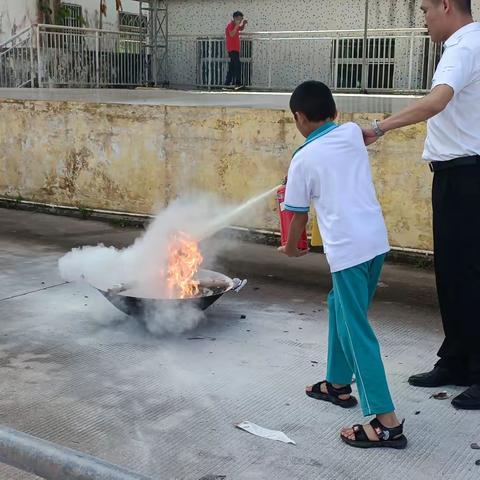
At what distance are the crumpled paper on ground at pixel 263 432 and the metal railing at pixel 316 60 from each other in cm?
1369

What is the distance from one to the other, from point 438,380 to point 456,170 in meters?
1.22

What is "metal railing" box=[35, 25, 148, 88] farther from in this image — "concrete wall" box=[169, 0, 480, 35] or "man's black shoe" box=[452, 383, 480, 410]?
"man's black shoe" box=[452, 383, 480, 410]

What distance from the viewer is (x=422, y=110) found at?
331cm

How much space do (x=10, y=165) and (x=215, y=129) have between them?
341 cm

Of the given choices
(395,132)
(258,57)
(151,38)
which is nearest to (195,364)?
(395,132)

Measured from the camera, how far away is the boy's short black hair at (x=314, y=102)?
3199 millimetres

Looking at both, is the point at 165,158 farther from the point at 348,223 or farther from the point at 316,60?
the point at 316,60

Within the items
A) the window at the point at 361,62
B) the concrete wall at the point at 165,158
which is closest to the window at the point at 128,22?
the window at the point at 361,62

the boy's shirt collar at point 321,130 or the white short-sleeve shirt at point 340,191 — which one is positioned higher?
the boy's shirt collar at point 321,130

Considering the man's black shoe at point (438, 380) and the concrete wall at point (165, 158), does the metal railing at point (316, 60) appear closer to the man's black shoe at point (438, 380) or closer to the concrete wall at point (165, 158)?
the concrete wall at point (165, 158)

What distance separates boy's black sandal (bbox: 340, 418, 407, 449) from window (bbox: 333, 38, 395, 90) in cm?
1452

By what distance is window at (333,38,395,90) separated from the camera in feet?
55.1

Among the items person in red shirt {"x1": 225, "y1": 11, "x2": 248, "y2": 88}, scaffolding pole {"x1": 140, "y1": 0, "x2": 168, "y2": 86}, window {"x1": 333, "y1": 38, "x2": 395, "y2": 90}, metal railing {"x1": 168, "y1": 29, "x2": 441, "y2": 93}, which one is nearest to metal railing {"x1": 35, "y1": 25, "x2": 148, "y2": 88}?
scaffolding pole {"x1": 140, "y1": 0, "x2": 168, "y2": 86}

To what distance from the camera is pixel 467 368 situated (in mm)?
3900
